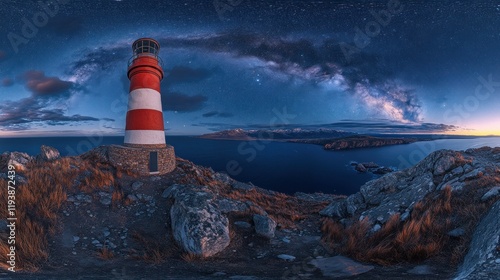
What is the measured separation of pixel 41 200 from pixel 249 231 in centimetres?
728

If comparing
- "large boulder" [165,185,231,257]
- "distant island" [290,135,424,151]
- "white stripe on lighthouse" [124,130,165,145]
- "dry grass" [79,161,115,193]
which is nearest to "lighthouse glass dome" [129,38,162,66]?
"white stripe on lighthouse" [124,130,165,145]

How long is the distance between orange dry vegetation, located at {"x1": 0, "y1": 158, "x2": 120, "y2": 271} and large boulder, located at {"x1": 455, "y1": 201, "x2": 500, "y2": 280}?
7.92 metres

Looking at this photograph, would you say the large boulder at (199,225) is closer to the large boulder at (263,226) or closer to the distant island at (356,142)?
the large boulder at (263,226)

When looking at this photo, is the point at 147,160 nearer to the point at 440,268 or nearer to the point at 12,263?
the point at 12,263

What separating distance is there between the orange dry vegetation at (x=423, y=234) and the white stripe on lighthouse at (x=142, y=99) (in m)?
11.2

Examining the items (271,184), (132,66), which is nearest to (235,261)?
(132,66)

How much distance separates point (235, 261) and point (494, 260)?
5145mm

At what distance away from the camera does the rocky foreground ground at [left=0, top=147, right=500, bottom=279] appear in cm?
452

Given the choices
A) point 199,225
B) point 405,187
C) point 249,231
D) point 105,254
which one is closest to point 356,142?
point 405,187

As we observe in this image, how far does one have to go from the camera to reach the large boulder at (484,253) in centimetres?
296

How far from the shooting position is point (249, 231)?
739 cm

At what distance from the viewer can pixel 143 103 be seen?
1209 cm

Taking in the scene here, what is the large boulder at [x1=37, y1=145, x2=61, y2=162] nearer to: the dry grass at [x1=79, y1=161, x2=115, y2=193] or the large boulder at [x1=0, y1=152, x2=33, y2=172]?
the large boulder at [x1=0, y1=152, x2=33, y2=172]

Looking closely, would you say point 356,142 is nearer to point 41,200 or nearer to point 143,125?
point 143,125
